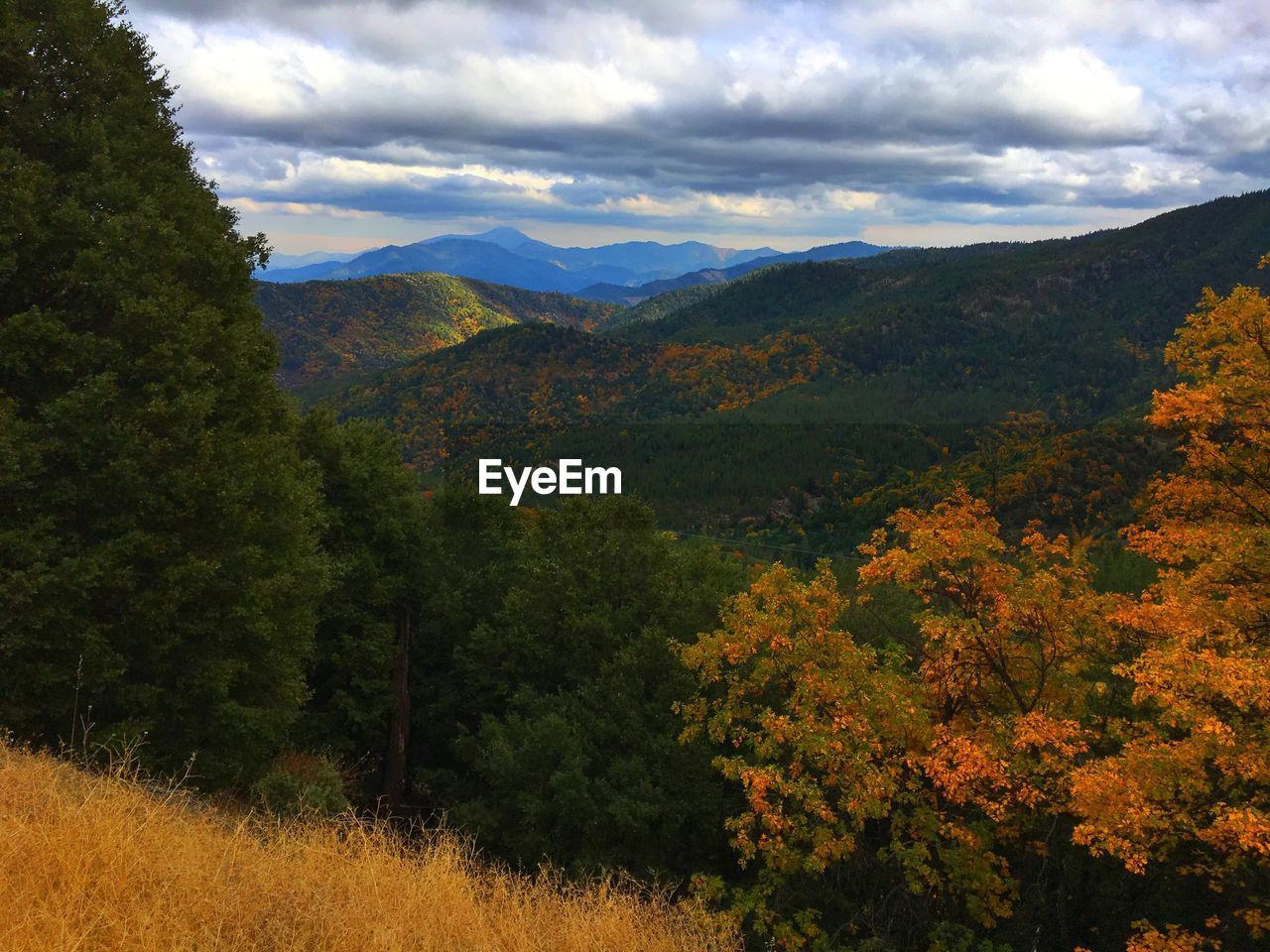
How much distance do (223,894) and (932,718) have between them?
13357 mm

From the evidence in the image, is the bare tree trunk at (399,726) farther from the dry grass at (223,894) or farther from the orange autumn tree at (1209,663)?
the orange autumn tree at (1209,663)

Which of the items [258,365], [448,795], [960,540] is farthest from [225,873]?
[448,795]

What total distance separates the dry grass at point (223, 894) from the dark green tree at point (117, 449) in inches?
190

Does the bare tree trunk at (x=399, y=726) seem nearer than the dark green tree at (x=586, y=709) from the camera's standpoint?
No

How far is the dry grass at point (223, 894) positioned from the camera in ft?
19.7

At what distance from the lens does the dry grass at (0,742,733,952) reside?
236 inches

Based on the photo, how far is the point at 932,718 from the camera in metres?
15.8

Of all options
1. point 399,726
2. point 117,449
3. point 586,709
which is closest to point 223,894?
point 117,449

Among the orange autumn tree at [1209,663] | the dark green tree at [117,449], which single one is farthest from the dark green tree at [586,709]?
the orange autumn tree at [1209,663]

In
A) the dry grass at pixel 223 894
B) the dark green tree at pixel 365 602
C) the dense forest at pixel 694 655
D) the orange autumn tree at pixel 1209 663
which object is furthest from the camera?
the dark green tree at pixel 365 602

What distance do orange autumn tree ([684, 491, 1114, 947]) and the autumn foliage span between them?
56 mm

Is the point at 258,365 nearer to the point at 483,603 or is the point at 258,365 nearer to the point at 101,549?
the point at 101,549

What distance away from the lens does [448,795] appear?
76.7 ft

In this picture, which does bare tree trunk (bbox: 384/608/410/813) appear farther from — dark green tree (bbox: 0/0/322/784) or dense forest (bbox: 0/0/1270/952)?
dark green tree (bbox: 0/0/322/784)
